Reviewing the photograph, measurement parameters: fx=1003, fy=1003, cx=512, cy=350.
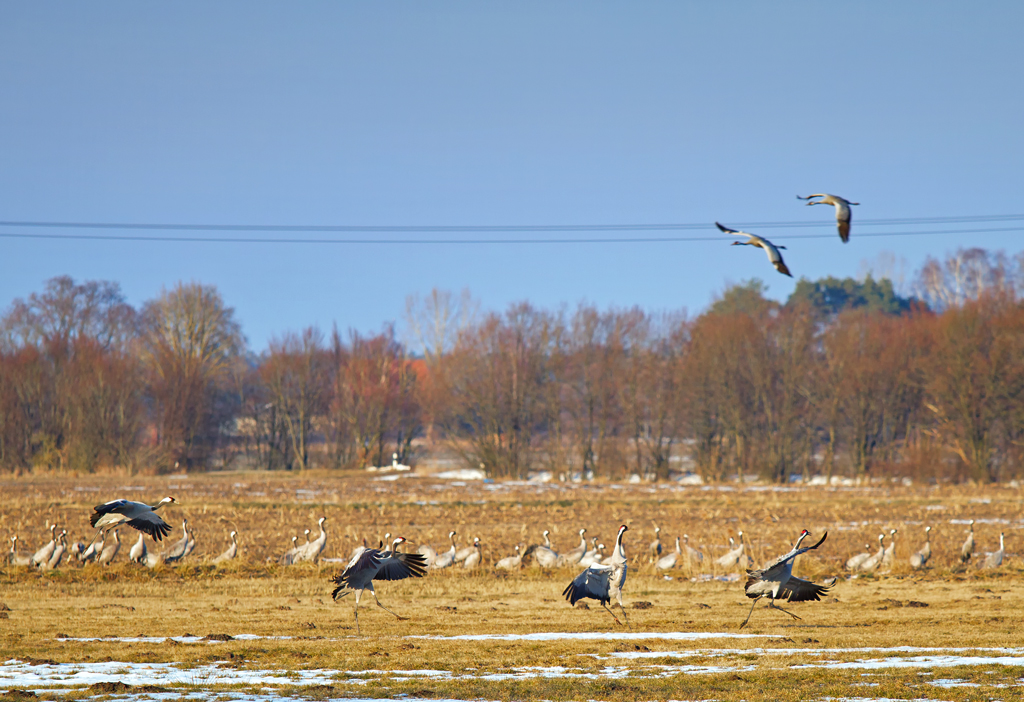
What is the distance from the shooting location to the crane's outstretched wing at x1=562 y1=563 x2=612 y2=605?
11.5 meters

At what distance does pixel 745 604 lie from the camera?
13586 mm

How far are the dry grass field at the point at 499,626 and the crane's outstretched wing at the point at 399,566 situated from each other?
58cm

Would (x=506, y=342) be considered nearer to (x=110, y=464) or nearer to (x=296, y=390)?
(x=296, y=390)

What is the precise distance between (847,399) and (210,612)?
142ft

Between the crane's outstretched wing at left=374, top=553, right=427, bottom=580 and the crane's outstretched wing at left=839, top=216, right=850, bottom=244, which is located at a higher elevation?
the crane's outstretched wing at left=839, top=216, right=850, bottom=244

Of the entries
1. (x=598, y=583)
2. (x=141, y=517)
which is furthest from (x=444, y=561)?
(x=598, y=583)

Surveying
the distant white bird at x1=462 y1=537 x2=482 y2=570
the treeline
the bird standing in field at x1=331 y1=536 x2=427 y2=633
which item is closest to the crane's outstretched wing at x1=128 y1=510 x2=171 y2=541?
the bird standing in field at x1=331 y1=536 x2=427 y2=633

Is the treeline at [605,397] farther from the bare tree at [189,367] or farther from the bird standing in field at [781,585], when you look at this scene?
the bird standing in field at [781,585]

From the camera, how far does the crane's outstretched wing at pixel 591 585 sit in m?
11.5

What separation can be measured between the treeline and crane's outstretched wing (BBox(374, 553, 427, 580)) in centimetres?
3858

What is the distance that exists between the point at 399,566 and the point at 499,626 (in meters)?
1.52

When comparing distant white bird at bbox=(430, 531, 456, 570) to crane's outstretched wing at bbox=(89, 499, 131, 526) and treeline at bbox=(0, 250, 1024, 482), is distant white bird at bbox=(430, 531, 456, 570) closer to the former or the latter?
crane's outstretched wing at bbox=(89, 499, 131, 526)

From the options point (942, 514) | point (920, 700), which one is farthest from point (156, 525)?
point (942, 514)

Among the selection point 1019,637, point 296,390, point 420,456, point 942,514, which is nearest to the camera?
point 1019,637
